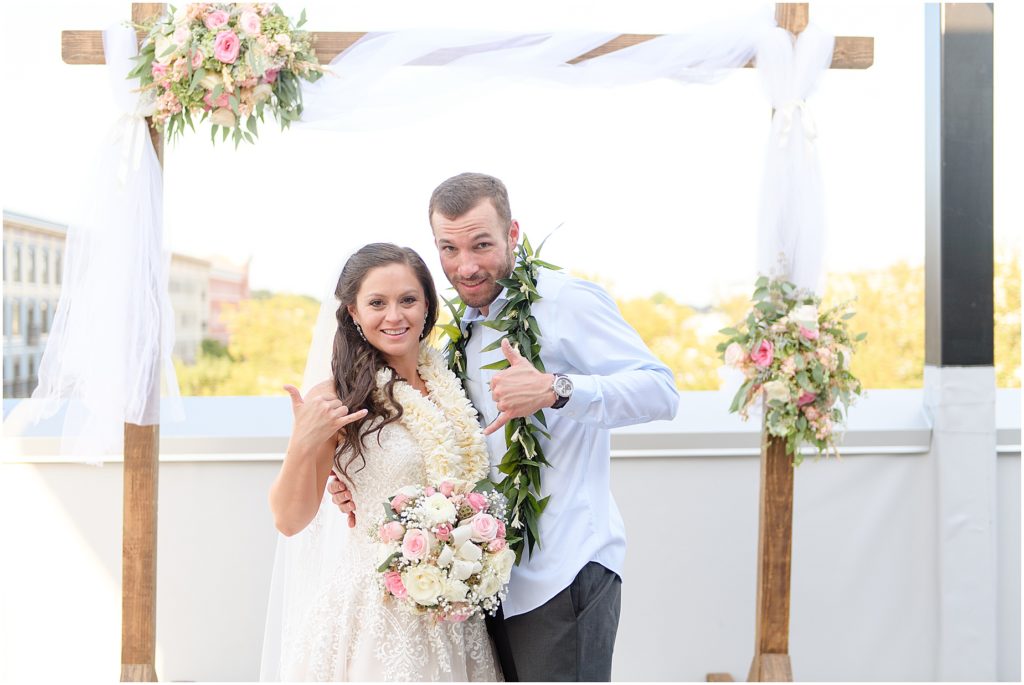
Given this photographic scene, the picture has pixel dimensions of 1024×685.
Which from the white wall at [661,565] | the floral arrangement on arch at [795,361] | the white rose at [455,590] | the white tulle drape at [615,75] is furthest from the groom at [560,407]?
the white wall at [661,565]

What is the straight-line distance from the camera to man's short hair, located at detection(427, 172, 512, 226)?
2529 millimetres

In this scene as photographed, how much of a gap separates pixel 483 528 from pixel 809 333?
1983 millimetres

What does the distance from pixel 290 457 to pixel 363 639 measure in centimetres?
52

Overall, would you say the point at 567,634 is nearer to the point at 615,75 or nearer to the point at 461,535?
the point at 461,535

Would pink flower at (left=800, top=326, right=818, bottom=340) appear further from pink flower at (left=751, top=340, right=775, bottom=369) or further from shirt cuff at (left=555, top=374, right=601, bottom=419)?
shirt cuff at (left=555, top=374, right=601, bottom=419)

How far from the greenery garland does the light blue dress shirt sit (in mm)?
32

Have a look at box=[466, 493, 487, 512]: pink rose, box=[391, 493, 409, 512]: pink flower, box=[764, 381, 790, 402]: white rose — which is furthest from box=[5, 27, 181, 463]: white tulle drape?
box=[764, 381, 790, 402]: white rose

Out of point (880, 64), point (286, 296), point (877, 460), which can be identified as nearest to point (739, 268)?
point (880, 64)

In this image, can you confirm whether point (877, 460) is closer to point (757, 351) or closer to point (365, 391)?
point (757, 351)

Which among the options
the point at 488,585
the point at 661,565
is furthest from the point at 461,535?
the point at 661,565

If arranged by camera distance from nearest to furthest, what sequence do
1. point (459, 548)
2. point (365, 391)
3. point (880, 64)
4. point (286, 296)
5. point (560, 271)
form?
point (459, 548) < point (365, 391) < point (560, 271) < point (880, 64) < point (286, 296)

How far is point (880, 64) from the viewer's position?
10.1m

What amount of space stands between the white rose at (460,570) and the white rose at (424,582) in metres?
0.04

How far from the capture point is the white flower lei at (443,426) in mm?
2389
